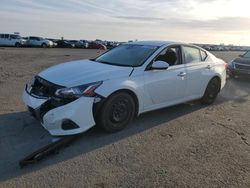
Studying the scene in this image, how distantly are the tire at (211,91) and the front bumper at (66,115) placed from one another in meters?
3.62

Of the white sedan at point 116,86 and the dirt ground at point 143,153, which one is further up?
the white sedan at point 116,86

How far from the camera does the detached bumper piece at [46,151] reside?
Answer: 4.29 m

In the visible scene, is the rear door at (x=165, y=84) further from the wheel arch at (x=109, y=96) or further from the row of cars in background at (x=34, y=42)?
the row of cars in background at (x=34, y=42)

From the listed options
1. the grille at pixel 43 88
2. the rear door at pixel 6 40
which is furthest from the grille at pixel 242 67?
the rear door at pixel 6 40

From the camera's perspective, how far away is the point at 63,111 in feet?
A: 16.4

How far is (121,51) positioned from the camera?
22.8ft

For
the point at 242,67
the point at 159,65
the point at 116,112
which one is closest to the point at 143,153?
the point at 116,112

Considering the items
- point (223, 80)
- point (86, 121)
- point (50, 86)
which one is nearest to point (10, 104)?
point (50, 86)

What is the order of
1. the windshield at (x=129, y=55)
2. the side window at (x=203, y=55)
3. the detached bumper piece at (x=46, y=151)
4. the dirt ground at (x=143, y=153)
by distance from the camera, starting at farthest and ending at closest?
1. the side window at (x=203, y=55)
2. the windshield at (x=129, y=55)
3. the detached bumper piece at (x=46, y=151)
4. the dirt ground at (x=143, y=153)

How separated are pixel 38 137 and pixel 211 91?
4.53 m

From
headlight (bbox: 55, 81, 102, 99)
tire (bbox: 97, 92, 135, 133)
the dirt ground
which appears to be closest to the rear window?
the dirt ground

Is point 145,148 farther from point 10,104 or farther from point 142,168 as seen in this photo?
point 10,104

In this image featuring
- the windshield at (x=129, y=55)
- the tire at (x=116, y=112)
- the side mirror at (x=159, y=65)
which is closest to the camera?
the tire at (x=116, y=112)

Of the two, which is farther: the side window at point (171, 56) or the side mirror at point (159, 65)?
the side window at point (171, 56)
